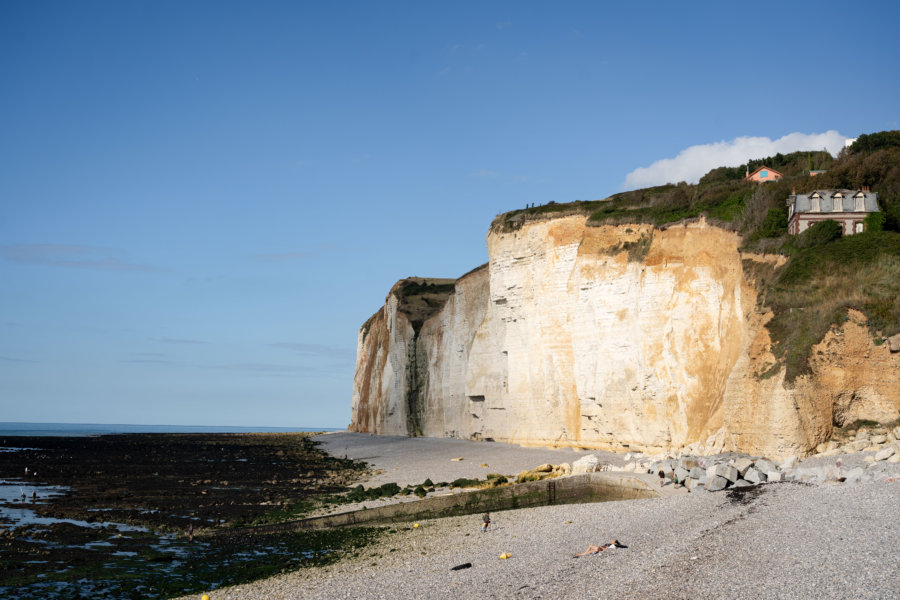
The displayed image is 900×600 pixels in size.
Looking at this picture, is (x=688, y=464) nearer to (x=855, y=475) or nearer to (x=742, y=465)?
(x=742, y=465)

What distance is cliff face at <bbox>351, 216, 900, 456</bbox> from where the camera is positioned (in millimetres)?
18359

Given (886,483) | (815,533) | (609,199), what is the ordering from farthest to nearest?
(609,199) → (886,483) → (815,533)

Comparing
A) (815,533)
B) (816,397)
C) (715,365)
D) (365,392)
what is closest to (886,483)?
(815,533)

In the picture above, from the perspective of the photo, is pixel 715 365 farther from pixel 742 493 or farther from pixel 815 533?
pixel 815 533

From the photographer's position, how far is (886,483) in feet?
42.7

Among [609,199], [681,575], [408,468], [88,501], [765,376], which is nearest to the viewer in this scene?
[681,575]

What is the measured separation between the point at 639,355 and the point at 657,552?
17.5 m

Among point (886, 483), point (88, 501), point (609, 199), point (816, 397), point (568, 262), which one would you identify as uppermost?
point (609, 199)

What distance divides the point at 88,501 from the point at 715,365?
72.4 ft

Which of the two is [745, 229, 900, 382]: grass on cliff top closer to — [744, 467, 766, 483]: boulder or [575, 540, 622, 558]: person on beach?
[744, 467, 766, 483]: boulder

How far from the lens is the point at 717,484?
52.6 feet

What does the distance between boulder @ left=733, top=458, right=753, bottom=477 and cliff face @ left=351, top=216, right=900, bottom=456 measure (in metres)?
2.22

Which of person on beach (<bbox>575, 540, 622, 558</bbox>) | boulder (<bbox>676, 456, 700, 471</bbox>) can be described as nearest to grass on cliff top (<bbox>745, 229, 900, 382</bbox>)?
boulder (<bbox>676, 456, 700, 471</bbox>)

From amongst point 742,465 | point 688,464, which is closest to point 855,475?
point 742,465
